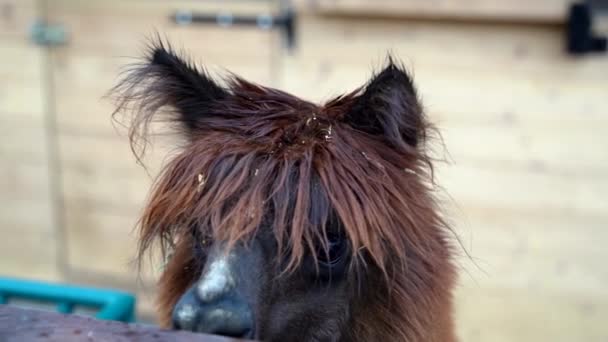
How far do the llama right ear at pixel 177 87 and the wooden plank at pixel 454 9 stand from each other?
73.1 inches

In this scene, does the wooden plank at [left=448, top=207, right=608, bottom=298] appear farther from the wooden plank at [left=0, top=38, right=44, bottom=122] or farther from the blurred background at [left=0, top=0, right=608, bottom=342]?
the wooden plank at [left=0, top=38, right=44, bottom=122]

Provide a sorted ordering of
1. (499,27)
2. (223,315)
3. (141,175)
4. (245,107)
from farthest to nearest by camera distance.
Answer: (141,175) < (499,27) < (245,107) < (223,315)

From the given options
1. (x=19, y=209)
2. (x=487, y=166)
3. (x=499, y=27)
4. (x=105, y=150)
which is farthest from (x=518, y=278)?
(x=19, y=209)

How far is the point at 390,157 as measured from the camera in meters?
1.75

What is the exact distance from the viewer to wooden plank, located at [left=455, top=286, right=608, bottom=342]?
12.3ft

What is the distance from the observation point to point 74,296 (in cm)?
261

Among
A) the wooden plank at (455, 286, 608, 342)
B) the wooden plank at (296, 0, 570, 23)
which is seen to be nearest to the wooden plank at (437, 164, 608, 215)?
the wooden plank at (455, 286, 608, 342)

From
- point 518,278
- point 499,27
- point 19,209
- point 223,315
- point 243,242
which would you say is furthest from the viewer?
point 19,209

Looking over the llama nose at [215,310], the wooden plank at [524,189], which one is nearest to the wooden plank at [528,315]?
the wooden plank at [524,189]

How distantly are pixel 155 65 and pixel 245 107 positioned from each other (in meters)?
0.25

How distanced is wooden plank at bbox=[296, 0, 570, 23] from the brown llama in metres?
1.79

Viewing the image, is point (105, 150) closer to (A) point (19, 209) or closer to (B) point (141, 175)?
(B) point (141, 175)

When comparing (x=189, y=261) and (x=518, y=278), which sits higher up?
(x=189, y=261)

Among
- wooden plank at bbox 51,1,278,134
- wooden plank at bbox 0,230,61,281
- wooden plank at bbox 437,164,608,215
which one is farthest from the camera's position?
wooden plank at bbox 0,230,61,281
